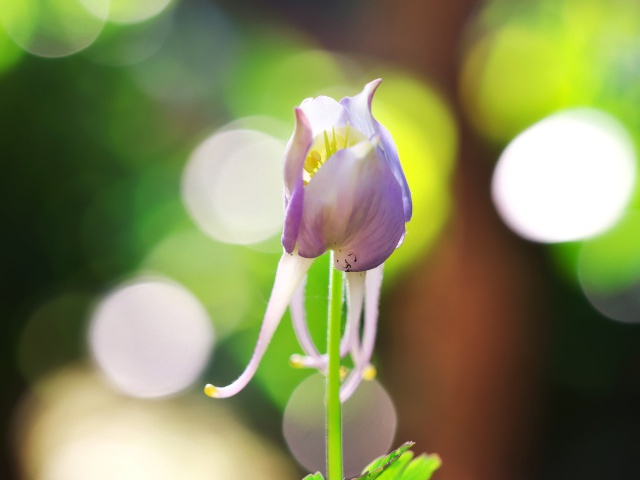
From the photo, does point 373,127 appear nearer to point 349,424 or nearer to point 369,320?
point 369,320

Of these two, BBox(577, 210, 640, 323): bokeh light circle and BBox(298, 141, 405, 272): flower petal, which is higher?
BBox(577, 210, 640, 323): bokeh light circle

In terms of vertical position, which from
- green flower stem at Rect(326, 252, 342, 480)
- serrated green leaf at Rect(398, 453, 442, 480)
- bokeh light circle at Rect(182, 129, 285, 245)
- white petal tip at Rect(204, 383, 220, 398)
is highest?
bokeh light circle at Rect(182, 129, 285, 245)

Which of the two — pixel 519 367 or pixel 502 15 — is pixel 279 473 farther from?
pixel 502 15

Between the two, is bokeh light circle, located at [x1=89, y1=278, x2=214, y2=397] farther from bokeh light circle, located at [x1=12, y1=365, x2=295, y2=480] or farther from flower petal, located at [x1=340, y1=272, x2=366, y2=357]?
flower petal, located at [x1=340, y1=272, x2=366, y2=357]

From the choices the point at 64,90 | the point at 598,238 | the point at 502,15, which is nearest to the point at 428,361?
the point at 598,238

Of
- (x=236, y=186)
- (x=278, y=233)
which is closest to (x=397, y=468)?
(x=278, y=233)

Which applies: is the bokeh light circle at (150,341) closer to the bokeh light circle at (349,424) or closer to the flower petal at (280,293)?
the bokeh light circle at (349,424)

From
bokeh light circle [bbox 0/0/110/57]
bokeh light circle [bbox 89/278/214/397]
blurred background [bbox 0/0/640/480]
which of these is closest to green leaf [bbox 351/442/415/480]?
blurred background [bbox 0/0/640/480]
